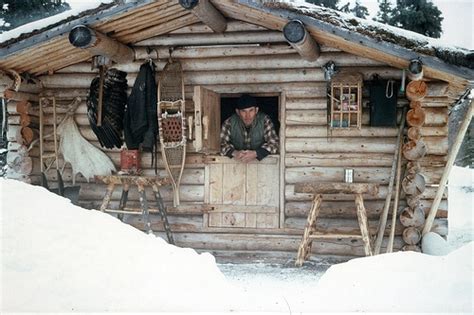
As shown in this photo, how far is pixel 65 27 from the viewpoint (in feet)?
23.1

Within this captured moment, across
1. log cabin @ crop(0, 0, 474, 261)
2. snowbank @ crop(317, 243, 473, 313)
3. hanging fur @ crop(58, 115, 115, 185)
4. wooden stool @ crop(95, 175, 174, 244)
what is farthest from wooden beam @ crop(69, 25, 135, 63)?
snowbank @ crop(317, 243, 473, 313)

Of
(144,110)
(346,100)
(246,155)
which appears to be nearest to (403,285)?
(346,100)

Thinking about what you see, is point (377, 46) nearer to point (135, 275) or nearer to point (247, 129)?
point (247, 129)

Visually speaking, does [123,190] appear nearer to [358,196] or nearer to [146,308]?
[358,196]

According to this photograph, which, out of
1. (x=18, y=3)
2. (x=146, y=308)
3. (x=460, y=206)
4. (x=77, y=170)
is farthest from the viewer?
(x=18, y=3)

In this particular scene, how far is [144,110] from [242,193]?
200cm

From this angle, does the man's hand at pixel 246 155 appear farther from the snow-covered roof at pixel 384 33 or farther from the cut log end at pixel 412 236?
the cut log end at pixel 412 236

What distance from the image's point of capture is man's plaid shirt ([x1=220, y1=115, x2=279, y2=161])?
7746mm

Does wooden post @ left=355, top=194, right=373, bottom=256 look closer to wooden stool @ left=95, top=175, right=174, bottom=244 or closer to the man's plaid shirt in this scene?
the man's plaid shirt

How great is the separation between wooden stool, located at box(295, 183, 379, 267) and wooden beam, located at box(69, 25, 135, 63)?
3.39m

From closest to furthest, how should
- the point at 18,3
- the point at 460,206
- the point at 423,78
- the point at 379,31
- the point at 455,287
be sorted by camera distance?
the point at 455,287 → the point at 379,31 → the point at 423,78 → the point at 460,206 → the point at 18,3

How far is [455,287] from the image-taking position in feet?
13.1

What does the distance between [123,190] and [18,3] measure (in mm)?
12034

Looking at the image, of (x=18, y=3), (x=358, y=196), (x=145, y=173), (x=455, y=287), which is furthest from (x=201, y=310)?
(x=18, y=3)
